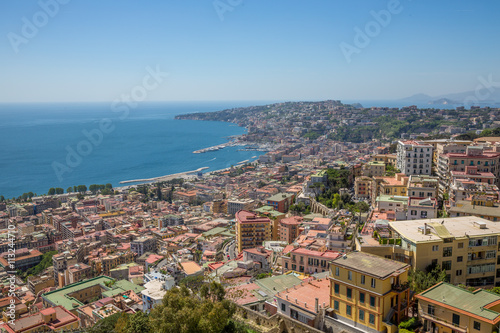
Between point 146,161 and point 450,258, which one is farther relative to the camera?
point 146,161

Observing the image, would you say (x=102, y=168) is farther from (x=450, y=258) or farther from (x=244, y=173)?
(x=450, y=258)

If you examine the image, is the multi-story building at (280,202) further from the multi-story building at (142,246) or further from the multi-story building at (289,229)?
the multi-story building at (142,246)

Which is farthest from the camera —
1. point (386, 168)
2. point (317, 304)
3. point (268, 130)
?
point (268, 130)

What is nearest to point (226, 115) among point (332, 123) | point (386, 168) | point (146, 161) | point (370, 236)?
point (332, 123)

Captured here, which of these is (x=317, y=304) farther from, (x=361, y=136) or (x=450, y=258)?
(x=361, y=136)

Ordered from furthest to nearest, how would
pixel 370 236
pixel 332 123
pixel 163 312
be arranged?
1. pixel 332 123
2. pixel 370 236
3. pixel 163 312

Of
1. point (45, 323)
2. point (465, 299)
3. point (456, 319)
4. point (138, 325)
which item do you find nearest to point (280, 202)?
point (45, 323)

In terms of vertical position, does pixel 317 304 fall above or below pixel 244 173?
above

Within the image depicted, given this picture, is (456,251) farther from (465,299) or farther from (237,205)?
(237,205)
